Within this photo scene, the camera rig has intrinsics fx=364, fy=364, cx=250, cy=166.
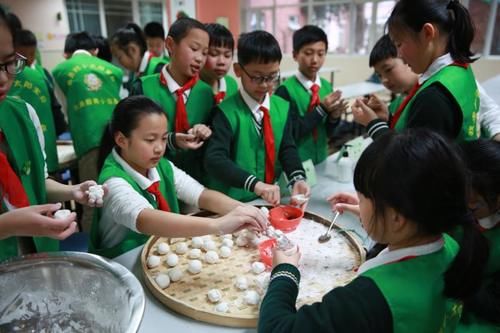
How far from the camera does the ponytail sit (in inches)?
25.7

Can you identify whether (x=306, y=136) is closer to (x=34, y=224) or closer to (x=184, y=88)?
(x=184, y=88)

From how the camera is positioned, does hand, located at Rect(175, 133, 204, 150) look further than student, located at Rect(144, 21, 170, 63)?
No

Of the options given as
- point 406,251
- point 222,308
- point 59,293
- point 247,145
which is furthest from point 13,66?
point 406,251

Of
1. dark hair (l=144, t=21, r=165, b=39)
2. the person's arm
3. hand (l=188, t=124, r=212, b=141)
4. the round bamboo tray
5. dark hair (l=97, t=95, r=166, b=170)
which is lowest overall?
the round bamboo tray

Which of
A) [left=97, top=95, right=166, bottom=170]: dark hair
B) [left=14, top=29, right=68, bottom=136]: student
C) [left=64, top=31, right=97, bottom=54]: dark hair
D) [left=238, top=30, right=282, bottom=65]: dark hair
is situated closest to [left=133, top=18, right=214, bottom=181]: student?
[left=238, top=30, right=282, bottom=65]: dark hair

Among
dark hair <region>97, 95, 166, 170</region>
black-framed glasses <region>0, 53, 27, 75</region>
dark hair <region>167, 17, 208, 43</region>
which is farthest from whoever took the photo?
dark hair <region>167, 17, 208, 43</region>

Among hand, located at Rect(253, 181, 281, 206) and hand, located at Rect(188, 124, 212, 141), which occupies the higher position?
hand, located at Rect(188, 124, 212, 141)

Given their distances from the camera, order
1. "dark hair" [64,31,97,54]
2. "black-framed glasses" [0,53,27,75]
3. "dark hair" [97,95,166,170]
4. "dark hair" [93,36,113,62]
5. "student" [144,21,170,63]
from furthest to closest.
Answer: "student" [144,21,170,63], "dark hair" [93,36,113,62], "dark hair" [64,31,97,54], "dark hair" [97,95,166,170], "black-framed glasses" [0,53,27,75]

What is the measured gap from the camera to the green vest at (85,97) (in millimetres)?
2488

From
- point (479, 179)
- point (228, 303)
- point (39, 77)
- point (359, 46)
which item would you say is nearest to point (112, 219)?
point (228, 303)

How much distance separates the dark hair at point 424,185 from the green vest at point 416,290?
24 millimetres

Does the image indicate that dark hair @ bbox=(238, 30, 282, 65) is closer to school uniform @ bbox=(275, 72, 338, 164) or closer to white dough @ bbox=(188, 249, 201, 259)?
school uniform @ bbox=(275, 72, 338, 164)

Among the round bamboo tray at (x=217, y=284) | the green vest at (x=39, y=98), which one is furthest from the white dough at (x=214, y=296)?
the green vest at (x=39, y=98)

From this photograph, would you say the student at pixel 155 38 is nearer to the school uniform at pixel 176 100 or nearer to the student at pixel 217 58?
the student at pixel 217 58
